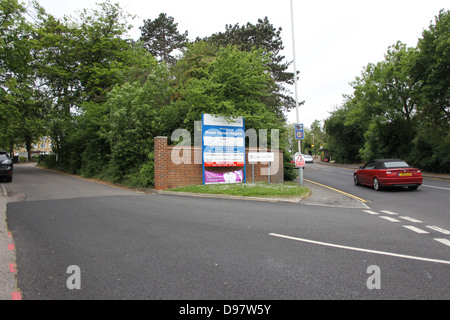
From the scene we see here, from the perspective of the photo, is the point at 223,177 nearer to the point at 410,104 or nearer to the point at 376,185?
the point at 376,185

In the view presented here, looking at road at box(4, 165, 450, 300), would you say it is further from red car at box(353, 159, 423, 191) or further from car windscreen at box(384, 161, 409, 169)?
car windscreen at box(384, 161, 409, 169)

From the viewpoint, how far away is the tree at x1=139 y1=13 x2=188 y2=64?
35375 millimetres

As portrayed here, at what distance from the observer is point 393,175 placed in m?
12.5

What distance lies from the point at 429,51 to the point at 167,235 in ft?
75.6

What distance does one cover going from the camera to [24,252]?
4316mm

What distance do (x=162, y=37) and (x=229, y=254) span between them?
37.3 metres

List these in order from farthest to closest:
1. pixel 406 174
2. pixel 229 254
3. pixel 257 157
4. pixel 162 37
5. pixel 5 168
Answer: pixel 162 37 → pixel 5 168 → pixel 257 157 → pixel 406 174 → pixel 229 254

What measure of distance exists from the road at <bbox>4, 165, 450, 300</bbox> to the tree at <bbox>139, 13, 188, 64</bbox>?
106ft

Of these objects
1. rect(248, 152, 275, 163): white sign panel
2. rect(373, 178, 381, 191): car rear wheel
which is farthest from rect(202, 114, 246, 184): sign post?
rect(373, 178, 381, 191): car rear wheel

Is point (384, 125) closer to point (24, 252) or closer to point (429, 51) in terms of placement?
point (429, 51)

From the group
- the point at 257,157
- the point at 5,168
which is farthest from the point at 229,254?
the point at 5,168

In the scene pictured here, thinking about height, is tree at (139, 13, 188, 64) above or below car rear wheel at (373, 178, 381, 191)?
above

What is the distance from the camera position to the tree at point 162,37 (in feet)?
116
